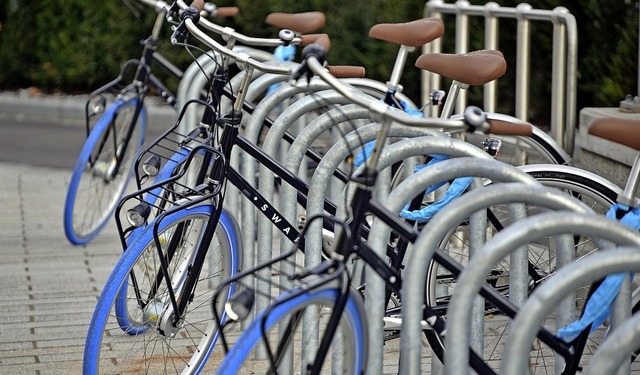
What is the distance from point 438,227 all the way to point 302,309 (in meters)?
0.40

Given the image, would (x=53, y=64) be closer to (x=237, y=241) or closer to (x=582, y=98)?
(x=582, y=98)

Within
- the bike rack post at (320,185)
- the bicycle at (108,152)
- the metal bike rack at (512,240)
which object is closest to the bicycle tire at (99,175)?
the bicycle at (108,152)

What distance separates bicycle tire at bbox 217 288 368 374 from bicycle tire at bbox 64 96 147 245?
11.7 ft

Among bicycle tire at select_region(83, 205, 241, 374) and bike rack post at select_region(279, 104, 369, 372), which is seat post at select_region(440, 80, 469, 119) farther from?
bicycle tire at select_region(83, 205, 241, 374)

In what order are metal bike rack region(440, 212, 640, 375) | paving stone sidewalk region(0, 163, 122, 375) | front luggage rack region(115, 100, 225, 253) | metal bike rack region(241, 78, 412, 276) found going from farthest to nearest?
paving stone sidewalk region(0, 163, 122, 375)
metal bike rack region(241, 78, 412, 276)
front luggage rack region(115, 100, 225, 253)
metal bike rack region(440, 212, 640, 375)

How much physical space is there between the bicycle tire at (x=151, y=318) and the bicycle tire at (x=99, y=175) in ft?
5.72

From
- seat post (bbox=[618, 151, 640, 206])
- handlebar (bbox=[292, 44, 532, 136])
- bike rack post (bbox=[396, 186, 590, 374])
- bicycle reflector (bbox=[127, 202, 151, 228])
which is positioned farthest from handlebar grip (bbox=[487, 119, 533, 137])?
bicycle reflector (bbox=[127, 202, 151, 228])

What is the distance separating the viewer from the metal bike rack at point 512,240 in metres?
2.69

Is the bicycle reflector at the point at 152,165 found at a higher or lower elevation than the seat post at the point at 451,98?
Answer: lower

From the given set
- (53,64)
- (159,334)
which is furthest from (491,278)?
(53,64)

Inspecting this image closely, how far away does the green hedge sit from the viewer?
805 cm

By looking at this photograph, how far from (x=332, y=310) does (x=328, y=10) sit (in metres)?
7.97

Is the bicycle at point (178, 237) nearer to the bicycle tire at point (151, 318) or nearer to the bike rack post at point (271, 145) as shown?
the bicycle tire at point (151, 318)

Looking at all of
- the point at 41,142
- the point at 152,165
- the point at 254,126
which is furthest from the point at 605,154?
the point at 41,142
